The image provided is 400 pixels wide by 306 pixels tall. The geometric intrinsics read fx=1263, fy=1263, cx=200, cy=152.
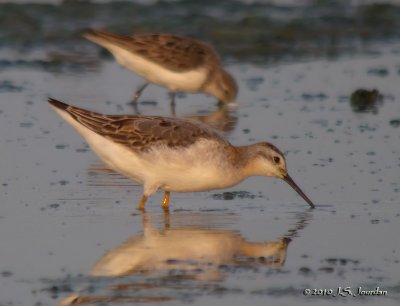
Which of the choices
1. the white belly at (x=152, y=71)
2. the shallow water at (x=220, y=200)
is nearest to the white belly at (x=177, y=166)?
the shallow water at (x=220, y=200)

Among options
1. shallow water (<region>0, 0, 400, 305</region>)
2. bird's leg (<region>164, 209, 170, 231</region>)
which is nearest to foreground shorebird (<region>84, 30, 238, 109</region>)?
shallow water (<region>0, 0, 400, 305</region>)

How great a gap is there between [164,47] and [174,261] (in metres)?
8.26

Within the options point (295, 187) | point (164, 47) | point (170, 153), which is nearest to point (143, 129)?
point (170, 153)

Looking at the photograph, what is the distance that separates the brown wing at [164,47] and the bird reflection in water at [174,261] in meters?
6.53

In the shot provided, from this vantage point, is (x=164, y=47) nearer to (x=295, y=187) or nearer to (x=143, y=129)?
(x=143, y=129)

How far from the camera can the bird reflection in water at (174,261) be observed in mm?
8727

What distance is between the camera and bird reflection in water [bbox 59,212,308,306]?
873 cm

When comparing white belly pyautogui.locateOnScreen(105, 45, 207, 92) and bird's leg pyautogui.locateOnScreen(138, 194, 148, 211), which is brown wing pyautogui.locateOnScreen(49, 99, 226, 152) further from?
white belly pyautogui.locateOnScreen(105, 45, 207, 92)

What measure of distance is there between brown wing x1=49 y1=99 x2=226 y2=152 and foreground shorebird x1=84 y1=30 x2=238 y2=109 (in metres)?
5.31

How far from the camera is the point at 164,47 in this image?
1750 cm

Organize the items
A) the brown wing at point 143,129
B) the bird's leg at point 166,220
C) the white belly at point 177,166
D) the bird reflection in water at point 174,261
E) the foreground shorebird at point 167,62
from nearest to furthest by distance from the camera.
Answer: the bird reflection in water at point 174,261, the bird's leg at point 166,220, the white belly at point 177,166, the brown wing at point 143,129, the foreground shorebird at point 167,62

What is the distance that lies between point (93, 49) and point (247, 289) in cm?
1256

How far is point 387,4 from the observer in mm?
24938

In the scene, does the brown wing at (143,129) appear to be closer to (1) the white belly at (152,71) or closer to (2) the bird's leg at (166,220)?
(2) the bird's leg at (166,220)
